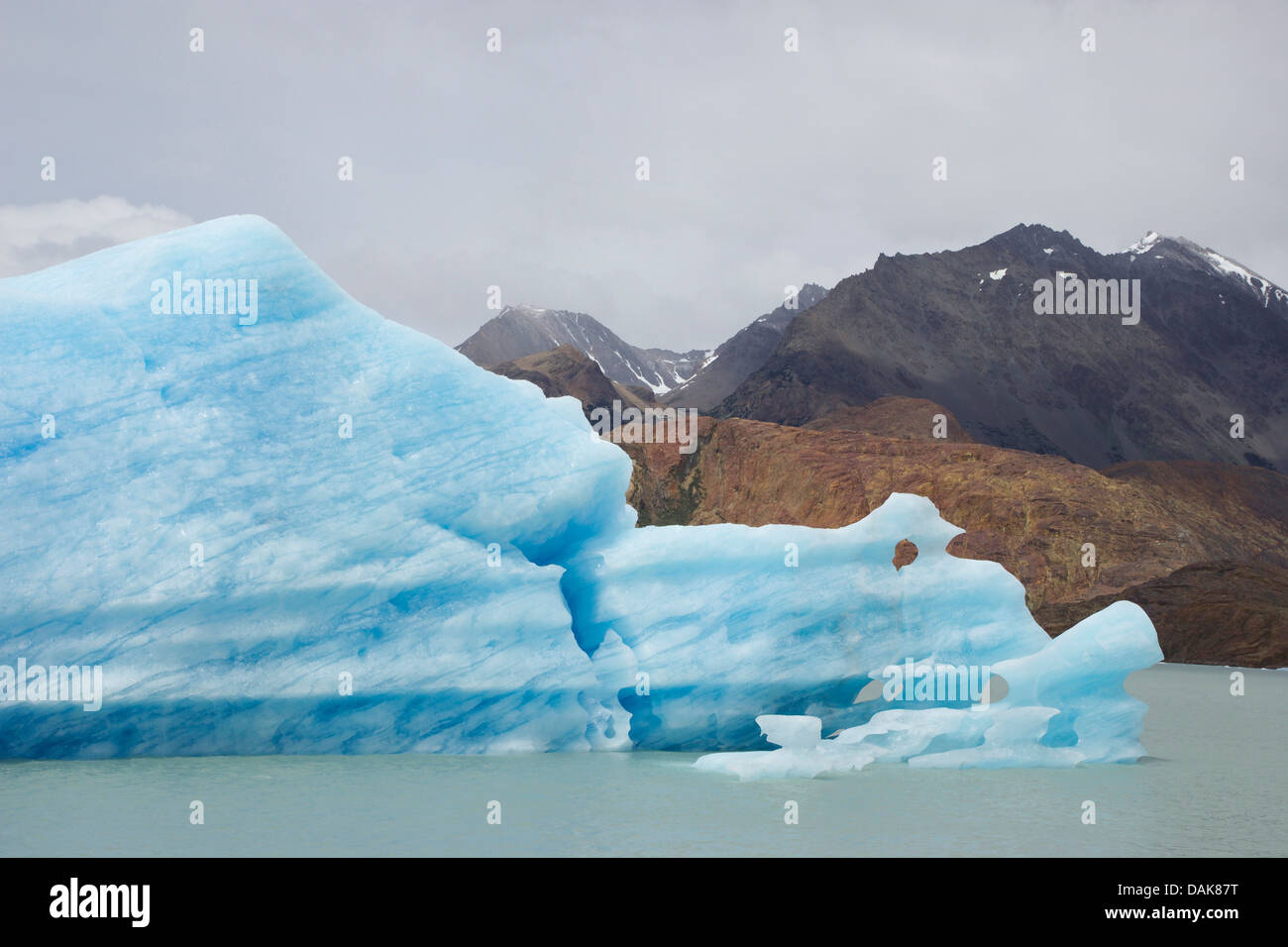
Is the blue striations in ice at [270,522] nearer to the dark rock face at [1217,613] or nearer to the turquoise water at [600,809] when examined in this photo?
the turquoise water at [600,809]

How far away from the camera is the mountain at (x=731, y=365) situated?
159m

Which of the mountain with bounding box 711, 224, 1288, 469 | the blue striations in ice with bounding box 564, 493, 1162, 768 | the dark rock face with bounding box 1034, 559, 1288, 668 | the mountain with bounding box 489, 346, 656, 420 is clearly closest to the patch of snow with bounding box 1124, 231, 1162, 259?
the mountain with bounding box 711, 224, 1288, 469

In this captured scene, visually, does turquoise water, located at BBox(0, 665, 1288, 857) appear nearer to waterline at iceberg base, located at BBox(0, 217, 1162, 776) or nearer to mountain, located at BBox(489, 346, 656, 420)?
waterline at iceberg base, located at BBox(0, 217, 1162, 776)

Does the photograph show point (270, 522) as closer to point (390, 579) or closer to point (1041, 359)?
point (390, 579)

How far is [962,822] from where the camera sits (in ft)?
31.1

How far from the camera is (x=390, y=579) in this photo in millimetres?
11758

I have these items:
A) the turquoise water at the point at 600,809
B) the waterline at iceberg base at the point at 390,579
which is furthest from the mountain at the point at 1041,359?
the turquoise water at the point at 600,809

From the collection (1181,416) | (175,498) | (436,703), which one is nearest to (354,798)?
(436,703)

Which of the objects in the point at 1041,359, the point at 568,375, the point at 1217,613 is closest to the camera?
the point at 1217,613

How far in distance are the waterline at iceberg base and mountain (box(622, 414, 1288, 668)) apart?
3233 cm

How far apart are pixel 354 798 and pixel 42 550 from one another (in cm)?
398

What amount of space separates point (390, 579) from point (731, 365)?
525 feet

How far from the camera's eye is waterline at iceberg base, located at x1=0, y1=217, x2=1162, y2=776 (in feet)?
36.6

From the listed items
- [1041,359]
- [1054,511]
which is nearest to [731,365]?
[1041,359]
